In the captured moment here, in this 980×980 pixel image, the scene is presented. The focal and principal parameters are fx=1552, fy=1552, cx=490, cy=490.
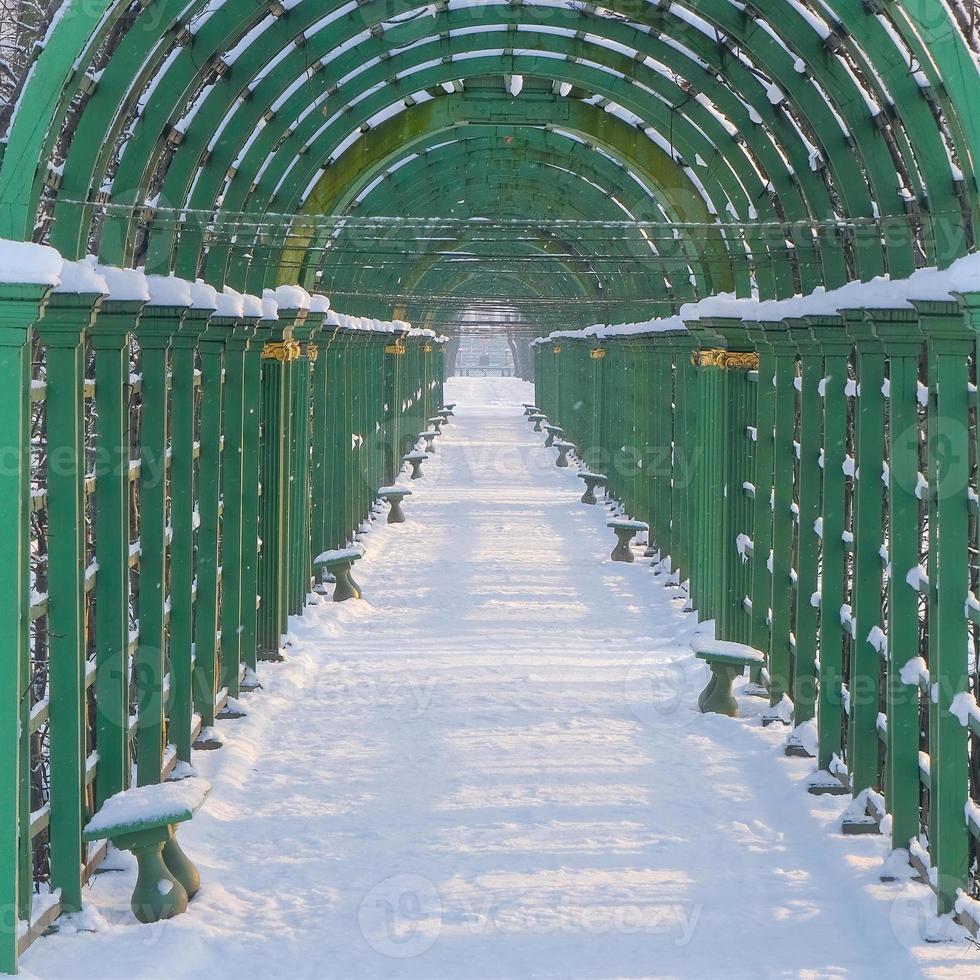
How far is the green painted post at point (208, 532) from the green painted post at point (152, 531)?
64.7 inches

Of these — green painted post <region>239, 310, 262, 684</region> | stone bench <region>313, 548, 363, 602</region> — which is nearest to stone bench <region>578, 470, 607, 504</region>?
stone bench <region>313, 548, 363, 602</region>

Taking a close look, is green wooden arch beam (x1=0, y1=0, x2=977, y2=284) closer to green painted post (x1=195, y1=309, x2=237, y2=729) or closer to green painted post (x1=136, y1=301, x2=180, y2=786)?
green painted post (x1=136, y1=301, x2=180, y2=786)

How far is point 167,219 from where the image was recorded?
9.35m

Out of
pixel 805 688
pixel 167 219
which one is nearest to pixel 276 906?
pixel 167 219

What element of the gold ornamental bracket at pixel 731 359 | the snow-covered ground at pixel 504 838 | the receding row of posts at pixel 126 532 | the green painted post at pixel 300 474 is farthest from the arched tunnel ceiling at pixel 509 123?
the snow-covered ground at pixel 504 838

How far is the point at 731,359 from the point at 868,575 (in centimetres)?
492

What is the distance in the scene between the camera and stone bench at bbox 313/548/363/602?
55.3 ft

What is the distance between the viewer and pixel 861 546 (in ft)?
31.1

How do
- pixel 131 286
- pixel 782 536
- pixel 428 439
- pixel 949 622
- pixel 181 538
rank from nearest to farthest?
1. pixel 949 622
2. pixel 131 286
3. pixel 181 538
4. pixel 782 536
5. pixel 428 439

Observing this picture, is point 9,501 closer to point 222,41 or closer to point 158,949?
point 158,949

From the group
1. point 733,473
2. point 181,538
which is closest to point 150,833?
point 181,538

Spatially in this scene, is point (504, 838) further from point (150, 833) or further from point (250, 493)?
point (250, 493)

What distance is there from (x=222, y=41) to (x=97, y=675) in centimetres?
396

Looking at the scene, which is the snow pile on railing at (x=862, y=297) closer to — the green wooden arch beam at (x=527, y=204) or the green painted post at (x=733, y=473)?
the green painted post at (x=733, y=473)
